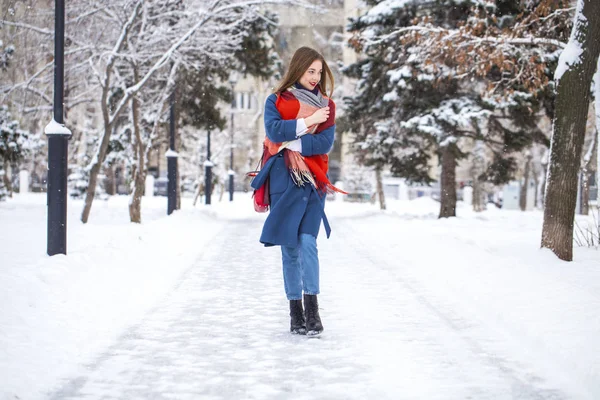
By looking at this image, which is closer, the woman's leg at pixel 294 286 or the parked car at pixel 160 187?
the woman's leg at pixel 294 286

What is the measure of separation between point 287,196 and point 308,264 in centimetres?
51

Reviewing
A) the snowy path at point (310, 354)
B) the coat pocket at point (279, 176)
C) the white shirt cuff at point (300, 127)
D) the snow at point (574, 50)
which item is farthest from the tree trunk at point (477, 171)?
the white shirt cuff at point (300, 127)

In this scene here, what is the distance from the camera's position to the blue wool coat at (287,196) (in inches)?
194

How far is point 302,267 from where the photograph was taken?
198 inches

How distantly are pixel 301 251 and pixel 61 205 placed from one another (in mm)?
4497

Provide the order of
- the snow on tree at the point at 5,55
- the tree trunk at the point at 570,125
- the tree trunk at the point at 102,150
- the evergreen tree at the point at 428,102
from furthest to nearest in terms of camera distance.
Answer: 1. the evergreen tree at the point at 428,102
2. the snow on tree at the point at 5,55
3. the tree trunk at the point at 102,150
4. the tree trunk at the point at 570,125

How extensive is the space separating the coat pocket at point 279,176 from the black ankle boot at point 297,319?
2.77 ft

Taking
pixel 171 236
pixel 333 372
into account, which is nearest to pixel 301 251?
pixel 333 372

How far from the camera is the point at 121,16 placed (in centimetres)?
1560

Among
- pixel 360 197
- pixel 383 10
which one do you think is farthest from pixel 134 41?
pixel 360 197

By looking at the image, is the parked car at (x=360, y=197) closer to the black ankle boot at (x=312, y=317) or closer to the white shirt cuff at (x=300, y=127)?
the black ankle boot at (x=312, y=317)

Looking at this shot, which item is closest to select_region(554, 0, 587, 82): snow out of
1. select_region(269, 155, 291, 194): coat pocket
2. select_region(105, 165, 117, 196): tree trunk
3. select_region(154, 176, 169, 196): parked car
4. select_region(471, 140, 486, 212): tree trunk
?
select_region(269, 155, 291, 194): coat pocket

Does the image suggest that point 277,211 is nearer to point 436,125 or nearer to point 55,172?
point 55,172

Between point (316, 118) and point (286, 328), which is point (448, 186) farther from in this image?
point (316, 118)
